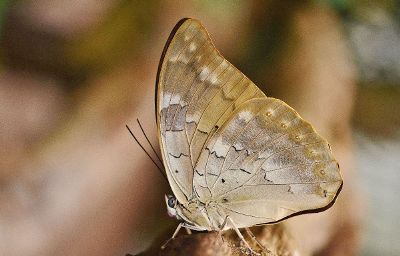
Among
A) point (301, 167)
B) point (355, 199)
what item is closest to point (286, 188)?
point (301, 167)

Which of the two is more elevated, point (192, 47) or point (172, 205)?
point (192, 47)

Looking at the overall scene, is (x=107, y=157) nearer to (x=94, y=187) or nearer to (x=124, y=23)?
(x=94, y=187)

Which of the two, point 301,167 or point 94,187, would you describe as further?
point 94,187

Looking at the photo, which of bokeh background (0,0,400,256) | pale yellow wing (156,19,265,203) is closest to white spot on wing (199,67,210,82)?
pale yellow wing (156,19,265,203)

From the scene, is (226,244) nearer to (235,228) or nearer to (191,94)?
(235,228)

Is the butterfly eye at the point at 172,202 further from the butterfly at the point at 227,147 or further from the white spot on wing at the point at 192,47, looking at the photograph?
the white spot on wing at the point at 192,47

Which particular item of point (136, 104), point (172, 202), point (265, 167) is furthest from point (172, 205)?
point (136, 104)
